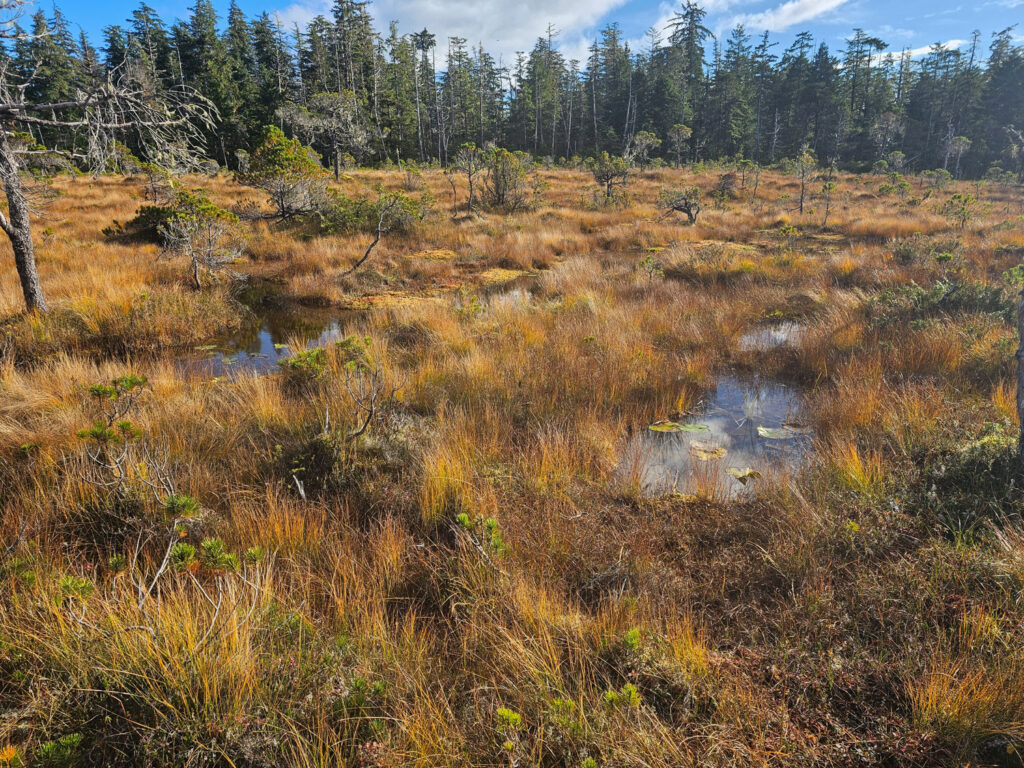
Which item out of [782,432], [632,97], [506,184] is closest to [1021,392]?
[782,432]

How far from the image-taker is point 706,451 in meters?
4.19

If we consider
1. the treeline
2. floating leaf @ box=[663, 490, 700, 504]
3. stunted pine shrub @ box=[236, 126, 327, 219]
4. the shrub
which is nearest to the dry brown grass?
floating leaf @ box=[663, 490, 700, 504]

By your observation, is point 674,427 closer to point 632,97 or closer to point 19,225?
point 19,225

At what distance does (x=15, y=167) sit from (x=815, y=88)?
2153 inches

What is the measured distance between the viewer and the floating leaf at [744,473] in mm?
3660

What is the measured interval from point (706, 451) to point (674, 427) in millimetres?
503

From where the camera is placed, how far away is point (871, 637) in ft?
6.68

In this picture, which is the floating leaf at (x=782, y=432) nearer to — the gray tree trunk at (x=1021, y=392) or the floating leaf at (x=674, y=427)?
the floating leaf at (x=674, y=427)

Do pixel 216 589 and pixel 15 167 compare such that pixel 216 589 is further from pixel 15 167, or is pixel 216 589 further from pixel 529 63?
pixel 529 63

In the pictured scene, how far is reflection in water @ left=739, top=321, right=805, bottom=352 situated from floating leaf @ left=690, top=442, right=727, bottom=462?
271cm

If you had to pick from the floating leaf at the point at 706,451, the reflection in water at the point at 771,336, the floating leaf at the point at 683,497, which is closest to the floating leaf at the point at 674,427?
the floating leaf at the point at 706,451

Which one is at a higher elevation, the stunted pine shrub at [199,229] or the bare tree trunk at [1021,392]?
the stunted pine shrub at [199,229]

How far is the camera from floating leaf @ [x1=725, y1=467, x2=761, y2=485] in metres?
3.66

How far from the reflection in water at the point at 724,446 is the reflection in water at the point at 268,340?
4.48 m
